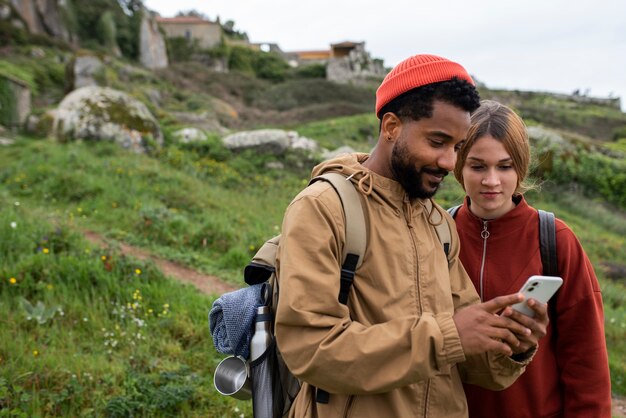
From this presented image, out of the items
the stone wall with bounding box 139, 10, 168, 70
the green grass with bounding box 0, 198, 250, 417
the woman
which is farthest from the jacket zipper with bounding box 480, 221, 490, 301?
the stone wall with bounding box 139, 10, 168, 70

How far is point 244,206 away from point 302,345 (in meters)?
7.57

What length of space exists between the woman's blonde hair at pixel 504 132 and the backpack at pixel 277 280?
482mm

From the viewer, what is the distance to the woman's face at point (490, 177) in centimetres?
203

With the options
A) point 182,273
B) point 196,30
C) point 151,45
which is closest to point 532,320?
point 182,273

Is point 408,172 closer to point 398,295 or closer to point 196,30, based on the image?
point 398,295

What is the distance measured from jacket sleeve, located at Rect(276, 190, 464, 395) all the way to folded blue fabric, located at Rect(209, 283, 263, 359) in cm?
26

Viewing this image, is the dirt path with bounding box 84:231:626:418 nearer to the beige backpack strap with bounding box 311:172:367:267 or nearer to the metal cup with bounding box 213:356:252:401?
the metal cup with bounding box 213:356:252:401

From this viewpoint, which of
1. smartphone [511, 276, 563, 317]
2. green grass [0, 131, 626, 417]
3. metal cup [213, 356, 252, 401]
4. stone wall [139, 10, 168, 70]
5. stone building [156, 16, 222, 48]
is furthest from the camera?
stone building [156, 16, 222, 48]

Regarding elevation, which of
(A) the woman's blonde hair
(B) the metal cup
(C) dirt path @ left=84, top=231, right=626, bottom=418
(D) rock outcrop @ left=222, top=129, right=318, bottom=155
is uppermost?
(A) the woman's blonde hair

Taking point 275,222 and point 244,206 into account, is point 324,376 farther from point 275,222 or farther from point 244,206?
point 244,206

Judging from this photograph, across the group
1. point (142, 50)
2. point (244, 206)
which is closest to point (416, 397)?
point (244, 206)

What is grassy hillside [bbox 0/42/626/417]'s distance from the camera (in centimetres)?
336

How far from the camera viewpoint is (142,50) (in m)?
38.5

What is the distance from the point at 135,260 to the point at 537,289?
454 cm
